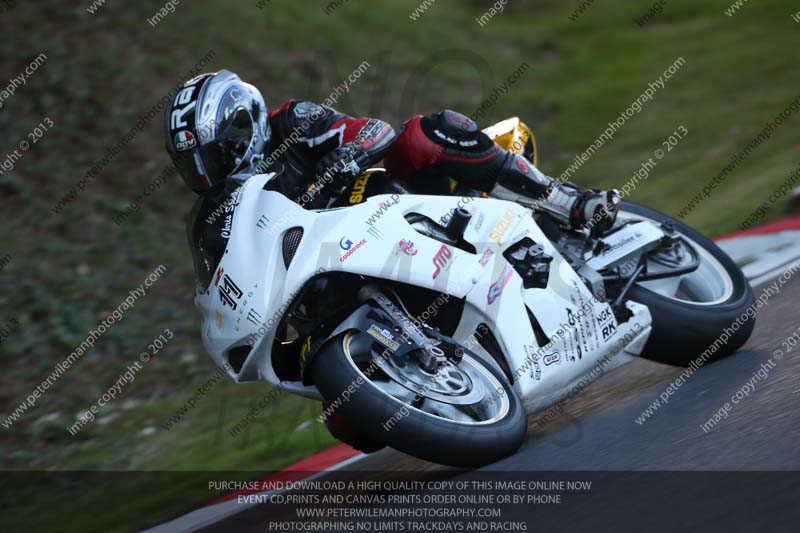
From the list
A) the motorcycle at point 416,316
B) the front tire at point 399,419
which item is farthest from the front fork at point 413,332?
the front tire at point 399,419

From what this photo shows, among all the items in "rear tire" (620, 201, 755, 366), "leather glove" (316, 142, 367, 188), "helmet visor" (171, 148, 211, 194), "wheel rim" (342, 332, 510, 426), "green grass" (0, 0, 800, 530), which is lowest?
"green grass" (0, 0, 800, 530)

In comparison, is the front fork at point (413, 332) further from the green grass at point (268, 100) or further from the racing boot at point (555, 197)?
the green grass at point (268, 100)

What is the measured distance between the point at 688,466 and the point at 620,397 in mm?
1574

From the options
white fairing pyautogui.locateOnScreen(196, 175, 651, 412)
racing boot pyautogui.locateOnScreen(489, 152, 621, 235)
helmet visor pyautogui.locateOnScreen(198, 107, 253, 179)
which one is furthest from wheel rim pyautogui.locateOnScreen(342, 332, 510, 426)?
racing boot pyautogui.locateOnScreen(489, 152, 621, 235)

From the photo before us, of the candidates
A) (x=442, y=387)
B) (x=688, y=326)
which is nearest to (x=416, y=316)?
(x=442, y=387)

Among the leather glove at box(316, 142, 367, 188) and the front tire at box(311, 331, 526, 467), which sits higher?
the leather glove at box(316, 142, 367, 188)

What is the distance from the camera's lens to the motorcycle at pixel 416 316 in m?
4.05

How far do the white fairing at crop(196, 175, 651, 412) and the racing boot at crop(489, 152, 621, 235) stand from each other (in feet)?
0.99

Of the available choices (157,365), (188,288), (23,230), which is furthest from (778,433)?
(23,230)

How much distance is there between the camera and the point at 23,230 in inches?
376

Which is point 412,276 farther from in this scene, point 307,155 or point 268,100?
point 268,100

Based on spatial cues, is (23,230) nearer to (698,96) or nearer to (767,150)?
(767,150)

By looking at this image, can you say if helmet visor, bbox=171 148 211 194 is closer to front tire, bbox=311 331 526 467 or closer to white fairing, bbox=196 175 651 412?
white fairing, bbox=196 175 651 412

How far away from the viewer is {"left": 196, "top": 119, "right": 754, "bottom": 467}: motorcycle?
405 cm
